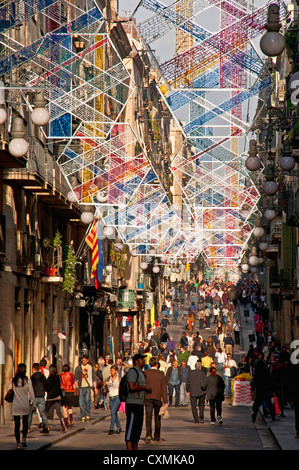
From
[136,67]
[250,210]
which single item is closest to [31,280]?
[250,210]

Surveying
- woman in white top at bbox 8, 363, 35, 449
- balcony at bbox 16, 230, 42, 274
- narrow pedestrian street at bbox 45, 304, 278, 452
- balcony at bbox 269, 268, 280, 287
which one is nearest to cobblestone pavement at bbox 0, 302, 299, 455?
narrow pedestrian street at bbox 45, 304, 278, 452

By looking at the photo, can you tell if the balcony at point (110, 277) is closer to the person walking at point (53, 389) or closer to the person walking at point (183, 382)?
the person walking at point (183, 382)

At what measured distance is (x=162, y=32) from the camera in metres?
23.1

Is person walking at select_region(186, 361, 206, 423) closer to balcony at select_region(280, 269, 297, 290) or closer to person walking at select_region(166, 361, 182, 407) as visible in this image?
person walking at select_region(166, 361, 182, 407)

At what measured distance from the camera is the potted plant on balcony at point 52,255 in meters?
34.8

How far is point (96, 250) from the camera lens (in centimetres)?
4356

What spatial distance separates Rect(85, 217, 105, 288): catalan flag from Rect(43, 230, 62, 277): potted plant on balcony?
5998mm

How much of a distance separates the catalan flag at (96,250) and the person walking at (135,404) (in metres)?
24.7

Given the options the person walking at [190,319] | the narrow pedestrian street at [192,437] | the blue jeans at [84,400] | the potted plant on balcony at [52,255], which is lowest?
the narrow pedestrian street at [192,437]

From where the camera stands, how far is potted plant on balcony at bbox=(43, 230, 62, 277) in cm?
3484

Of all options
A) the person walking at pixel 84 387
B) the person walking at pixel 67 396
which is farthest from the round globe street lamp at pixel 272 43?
the person walking at pixel 84 387

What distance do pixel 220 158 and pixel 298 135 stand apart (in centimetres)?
281

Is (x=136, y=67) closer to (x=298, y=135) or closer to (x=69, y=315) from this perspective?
(x=69, y=315)
